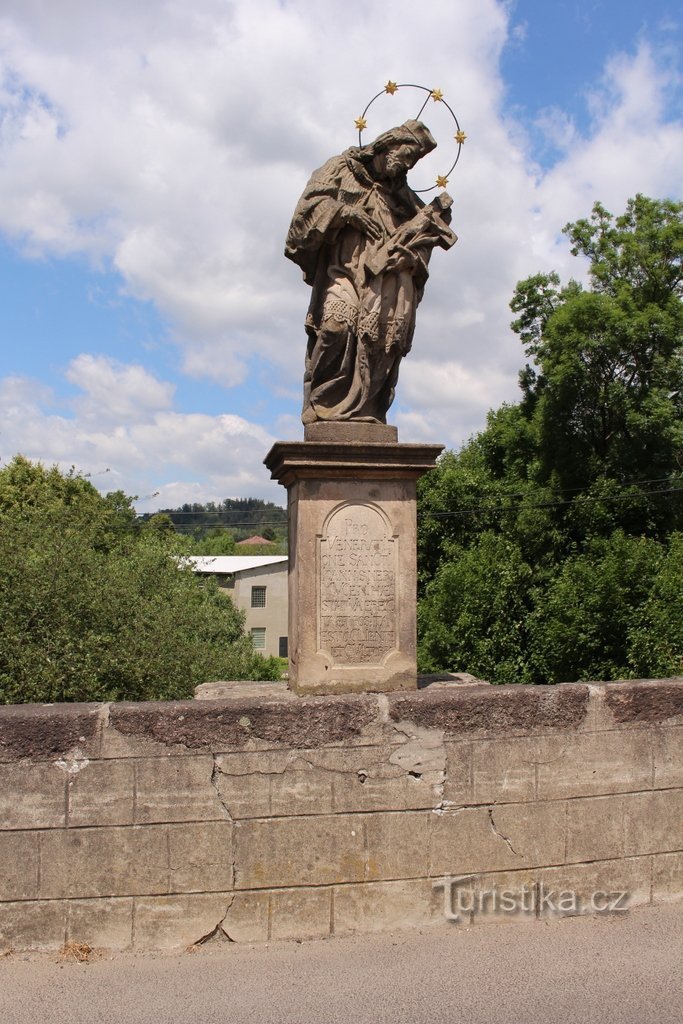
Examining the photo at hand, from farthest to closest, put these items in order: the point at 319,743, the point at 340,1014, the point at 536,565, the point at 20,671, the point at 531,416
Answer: the point at 531,416 → the point at 536,565 → the point at 20,671 → the point at 319,743 → the point at 340,1014

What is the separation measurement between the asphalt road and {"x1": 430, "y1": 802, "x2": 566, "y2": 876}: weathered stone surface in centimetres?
29

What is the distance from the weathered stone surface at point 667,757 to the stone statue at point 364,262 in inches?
98.0

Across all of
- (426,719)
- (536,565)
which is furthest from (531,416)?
(426,719)

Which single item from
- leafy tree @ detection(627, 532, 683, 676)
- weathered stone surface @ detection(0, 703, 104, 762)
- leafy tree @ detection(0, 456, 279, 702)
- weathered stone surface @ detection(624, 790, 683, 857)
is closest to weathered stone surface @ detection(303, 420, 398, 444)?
weathered stone surface @ detection(0, 703, 104, 762)

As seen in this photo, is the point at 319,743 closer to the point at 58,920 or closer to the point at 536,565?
the point at 58,920

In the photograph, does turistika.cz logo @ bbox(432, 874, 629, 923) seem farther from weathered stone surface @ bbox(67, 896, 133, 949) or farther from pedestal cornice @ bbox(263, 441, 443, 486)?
pedestal cornice @ bbox(263, 441, 443, 486)

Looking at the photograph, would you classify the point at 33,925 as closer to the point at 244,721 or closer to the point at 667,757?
the point at 244,721

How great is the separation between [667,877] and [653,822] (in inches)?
11.3

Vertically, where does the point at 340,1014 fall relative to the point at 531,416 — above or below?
below

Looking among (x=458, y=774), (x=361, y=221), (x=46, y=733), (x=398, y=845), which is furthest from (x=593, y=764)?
(x=361, y=221)

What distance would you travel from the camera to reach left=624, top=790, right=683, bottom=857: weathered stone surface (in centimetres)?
444

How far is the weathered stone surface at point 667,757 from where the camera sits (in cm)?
451

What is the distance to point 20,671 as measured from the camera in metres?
11.0

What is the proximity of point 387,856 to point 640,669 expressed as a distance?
47.9 ft
